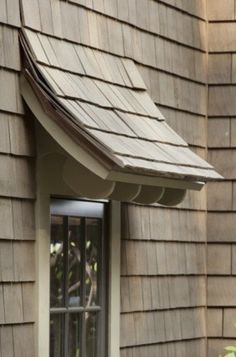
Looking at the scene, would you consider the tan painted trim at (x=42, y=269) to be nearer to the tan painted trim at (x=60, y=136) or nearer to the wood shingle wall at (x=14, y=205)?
the wood shingle wall at (x=14, y=205)

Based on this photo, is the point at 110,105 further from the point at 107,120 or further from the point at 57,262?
the point at 57,262

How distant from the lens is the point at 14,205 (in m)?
4.59

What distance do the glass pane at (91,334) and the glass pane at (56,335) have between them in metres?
0.23

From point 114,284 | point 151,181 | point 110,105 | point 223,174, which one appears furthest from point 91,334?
point 223,174

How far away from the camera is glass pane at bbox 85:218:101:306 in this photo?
17.4 feet

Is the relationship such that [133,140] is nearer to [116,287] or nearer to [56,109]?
[56,109]

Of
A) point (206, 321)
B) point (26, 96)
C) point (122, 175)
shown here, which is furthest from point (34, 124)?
point (206, 321)

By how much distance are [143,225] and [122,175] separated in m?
1.10

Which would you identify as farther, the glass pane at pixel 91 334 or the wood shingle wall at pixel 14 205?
the glass pane at pixel 91 334

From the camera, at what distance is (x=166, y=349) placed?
5949mm

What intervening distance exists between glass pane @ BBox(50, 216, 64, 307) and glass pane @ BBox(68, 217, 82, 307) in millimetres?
74

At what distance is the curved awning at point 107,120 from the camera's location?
458 centimetres

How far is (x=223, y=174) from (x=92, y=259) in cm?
144

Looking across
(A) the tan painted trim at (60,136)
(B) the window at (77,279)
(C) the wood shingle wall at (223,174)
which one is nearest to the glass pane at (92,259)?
(B) the window at (77,279)
